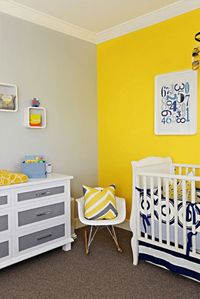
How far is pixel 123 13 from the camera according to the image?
9.14 ft

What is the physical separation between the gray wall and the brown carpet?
0.93 m

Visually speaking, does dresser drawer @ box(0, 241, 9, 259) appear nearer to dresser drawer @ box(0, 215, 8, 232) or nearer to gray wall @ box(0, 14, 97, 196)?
dresser drawer @ box(0, 215, 8, 232)

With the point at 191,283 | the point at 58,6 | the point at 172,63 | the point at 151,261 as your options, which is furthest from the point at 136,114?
the point at 191,283

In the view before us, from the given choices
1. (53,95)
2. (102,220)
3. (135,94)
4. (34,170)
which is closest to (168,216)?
(102,220)

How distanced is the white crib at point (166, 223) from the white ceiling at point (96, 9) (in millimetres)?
1552

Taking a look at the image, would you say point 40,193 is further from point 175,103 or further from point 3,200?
point 175,103

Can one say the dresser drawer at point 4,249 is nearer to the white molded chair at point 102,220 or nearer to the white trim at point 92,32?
the white molded chair at point 102,220

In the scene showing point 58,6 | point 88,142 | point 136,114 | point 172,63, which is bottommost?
point 88,142

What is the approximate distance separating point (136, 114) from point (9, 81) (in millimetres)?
1400

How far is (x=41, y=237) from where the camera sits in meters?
2.36

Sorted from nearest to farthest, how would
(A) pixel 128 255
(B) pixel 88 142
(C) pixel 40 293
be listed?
(C) pixel 40 293 < (A) pixel 128 255 < (B) pixel 88 142

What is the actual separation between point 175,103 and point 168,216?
1.17m

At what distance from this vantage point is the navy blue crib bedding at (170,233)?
6.38 feet

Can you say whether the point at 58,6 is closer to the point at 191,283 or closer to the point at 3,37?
the point at 3,37
